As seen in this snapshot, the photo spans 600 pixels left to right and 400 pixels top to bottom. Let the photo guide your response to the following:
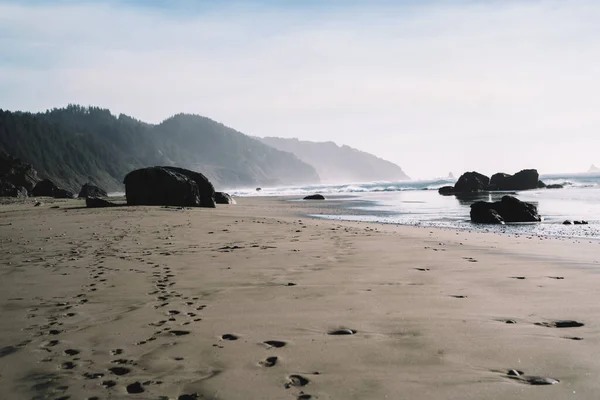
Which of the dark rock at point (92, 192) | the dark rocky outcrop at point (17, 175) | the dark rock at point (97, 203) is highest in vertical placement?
the dark rocky outcrop at point (17, 175)

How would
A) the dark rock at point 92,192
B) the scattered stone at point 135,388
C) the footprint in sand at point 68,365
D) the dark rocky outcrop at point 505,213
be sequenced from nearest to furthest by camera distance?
the scattered stone at point 135,388, the footprint in sand at point 68,365, the dark rocky outcrop at point 505,213, the dark rock at point 92,192

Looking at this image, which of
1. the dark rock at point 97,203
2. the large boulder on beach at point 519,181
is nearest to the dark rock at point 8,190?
the dark rock at point 97,203

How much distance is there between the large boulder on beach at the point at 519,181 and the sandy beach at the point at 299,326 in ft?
197

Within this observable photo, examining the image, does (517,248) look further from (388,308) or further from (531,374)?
(531,374)

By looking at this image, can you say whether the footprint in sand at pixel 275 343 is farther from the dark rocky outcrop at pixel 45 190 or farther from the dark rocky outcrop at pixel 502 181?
the dark rocky outcrop at pixel 502 181

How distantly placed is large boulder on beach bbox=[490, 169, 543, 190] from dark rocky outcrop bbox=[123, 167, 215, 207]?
50790mm

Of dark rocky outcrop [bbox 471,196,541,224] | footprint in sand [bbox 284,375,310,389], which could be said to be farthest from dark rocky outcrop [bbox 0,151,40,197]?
footprint in sand [bbox 284,375,310,389]

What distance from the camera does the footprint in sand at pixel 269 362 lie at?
125 inches

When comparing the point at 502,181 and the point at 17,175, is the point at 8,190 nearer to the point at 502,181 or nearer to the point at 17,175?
the point at 17,175

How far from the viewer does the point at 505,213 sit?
63.2 feet

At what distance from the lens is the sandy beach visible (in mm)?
2873

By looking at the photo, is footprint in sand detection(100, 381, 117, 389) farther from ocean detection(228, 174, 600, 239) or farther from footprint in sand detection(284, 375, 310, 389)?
ocean detection(228, 174, 600, 239)

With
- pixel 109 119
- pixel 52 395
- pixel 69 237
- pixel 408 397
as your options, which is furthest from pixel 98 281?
pixel 109 119

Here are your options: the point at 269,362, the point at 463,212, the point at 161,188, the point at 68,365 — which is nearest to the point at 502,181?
the point at 463,212
